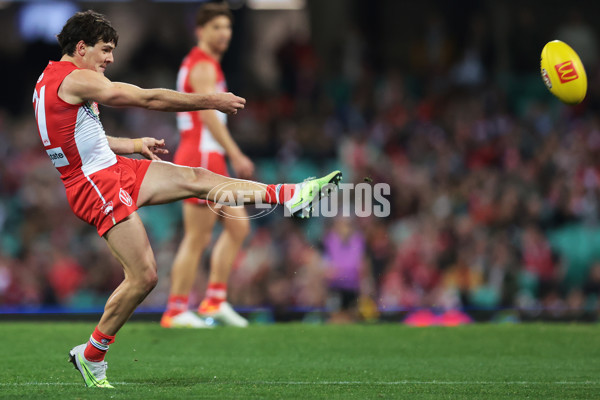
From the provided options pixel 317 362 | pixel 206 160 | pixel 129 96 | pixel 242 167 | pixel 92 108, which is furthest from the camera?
pixel 206 160

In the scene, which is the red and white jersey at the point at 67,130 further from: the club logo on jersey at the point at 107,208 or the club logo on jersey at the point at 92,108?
the club logo on jersey at the point at 107,208

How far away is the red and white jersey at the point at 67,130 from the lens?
6508mm

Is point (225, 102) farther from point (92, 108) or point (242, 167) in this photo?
point (242, 167)

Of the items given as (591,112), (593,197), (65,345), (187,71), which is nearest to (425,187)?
(593,197)

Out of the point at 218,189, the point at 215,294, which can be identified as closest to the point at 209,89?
the point at 215,294

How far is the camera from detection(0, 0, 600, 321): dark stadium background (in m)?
13.7

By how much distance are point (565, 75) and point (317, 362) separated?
3.32 meters

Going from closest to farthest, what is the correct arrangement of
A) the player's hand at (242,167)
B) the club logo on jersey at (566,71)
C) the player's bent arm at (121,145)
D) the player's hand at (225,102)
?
the player's hand at (225,102)
the player's bent arm at (121,145)
the club logo on jersey at (566,71)
the player's hand at (242,167)

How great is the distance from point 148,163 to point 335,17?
44.8 feet

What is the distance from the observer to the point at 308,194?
719 centimetres

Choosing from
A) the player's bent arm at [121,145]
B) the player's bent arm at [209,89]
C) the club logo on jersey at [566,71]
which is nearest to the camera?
the player's bent arm at [121,145]

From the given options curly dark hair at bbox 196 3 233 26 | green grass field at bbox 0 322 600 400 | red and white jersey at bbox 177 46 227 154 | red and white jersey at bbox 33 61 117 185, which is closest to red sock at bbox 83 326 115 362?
green grass field at bbox 0 322 600 400

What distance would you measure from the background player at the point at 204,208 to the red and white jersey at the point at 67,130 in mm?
3033

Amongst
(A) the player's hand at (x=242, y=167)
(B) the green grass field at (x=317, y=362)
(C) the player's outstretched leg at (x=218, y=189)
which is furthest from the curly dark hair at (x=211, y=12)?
(C) the player's outstretched leg at (x=218, y=189)
